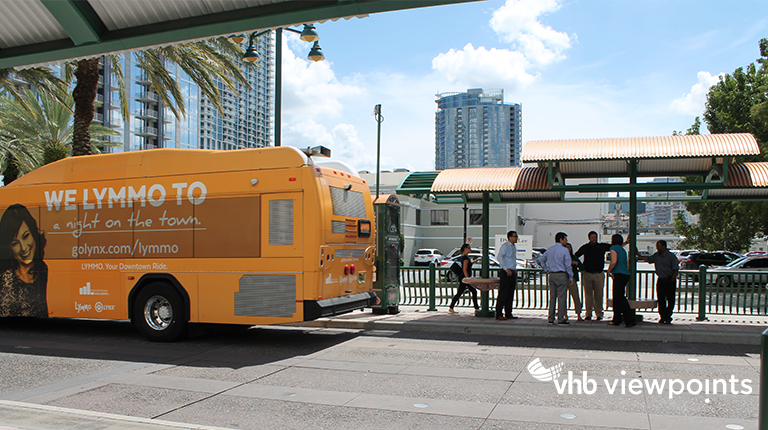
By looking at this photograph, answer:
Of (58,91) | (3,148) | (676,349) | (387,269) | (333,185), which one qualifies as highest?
(58,91)

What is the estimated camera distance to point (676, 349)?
975 cm

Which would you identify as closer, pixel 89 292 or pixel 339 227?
pixel 339 227

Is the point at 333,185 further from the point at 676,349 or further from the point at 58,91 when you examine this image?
the point at 58,91

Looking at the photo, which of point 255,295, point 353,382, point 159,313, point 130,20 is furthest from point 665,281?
point 130,20

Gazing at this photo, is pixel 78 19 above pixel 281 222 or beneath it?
above

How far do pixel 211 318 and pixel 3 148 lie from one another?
63.9 feet

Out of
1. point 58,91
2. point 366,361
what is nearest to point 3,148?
point 58,91

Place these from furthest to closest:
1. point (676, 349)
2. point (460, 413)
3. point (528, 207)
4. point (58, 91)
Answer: point (528, 207) → point (58, 91) → point (676, 349) → point (460, 413)

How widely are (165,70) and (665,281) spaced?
1503 centimetres

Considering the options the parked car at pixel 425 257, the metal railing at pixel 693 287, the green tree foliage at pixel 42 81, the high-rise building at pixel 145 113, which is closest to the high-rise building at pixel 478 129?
the high-rise building at pixel 145 113

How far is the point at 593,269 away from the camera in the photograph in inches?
473

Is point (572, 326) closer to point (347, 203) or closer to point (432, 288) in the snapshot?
point (432, 288)

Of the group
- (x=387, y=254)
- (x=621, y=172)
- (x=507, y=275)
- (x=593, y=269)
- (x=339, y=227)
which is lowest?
(x=507, y=275)

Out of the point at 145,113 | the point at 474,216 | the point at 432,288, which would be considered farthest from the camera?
the point at 145,113
